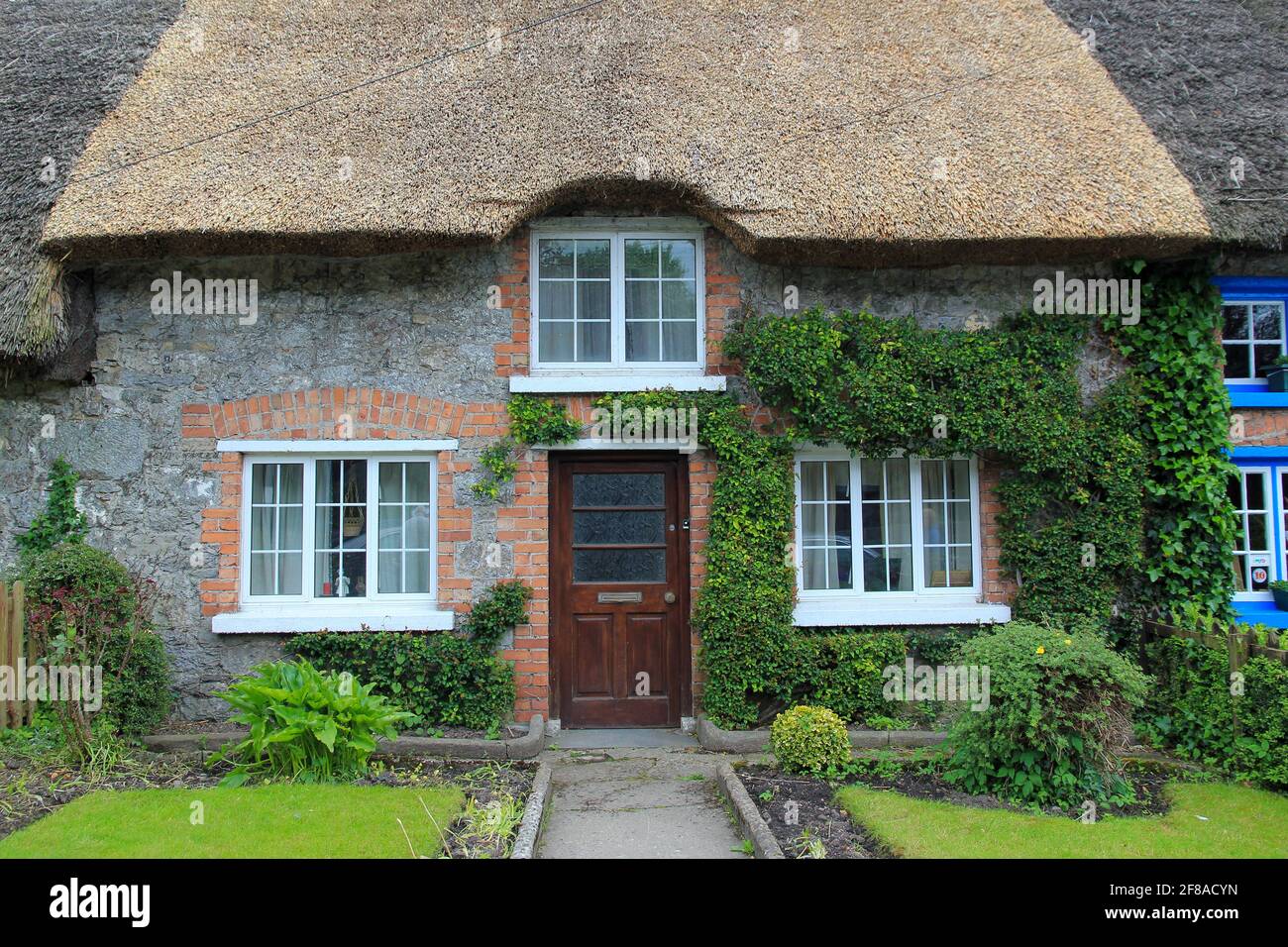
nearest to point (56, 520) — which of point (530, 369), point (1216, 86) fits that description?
point (530, 369)

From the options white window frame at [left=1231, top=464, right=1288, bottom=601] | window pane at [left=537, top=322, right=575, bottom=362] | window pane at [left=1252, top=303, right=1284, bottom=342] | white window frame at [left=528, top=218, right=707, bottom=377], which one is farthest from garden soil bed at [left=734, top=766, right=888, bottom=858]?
window pane at [left=1252, top=303, right=1284, bottom=342]

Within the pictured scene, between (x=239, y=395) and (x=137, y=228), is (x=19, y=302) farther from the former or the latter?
(x=239, y=395)

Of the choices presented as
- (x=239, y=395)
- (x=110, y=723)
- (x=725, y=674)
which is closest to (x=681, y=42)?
(x=239, y=395)

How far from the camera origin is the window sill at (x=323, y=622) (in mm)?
7180

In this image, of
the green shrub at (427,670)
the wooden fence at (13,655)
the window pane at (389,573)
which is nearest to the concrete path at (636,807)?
the green shrub at (427,670)

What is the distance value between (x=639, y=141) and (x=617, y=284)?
1209 mm

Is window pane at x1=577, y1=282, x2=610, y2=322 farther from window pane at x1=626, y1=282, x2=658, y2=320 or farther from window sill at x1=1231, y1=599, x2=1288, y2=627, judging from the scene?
window sill at x1=1231, y1=599, x2=1288, y2=627

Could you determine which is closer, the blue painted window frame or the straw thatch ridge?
the straw thatch ridge

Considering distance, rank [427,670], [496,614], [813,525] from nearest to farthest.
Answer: [427,670]
[496,614]
[813,525]

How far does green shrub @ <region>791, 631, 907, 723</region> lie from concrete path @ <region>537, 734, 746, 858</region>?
3.38 ft

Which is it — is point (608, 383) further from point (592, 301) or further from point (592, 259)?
point (592, 259)

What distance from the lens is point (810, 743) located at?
623 cm

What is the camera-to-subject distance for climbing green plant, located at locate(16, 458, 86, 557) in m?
7.23

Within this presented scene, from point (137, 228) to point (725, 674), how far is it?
19.0 feet
